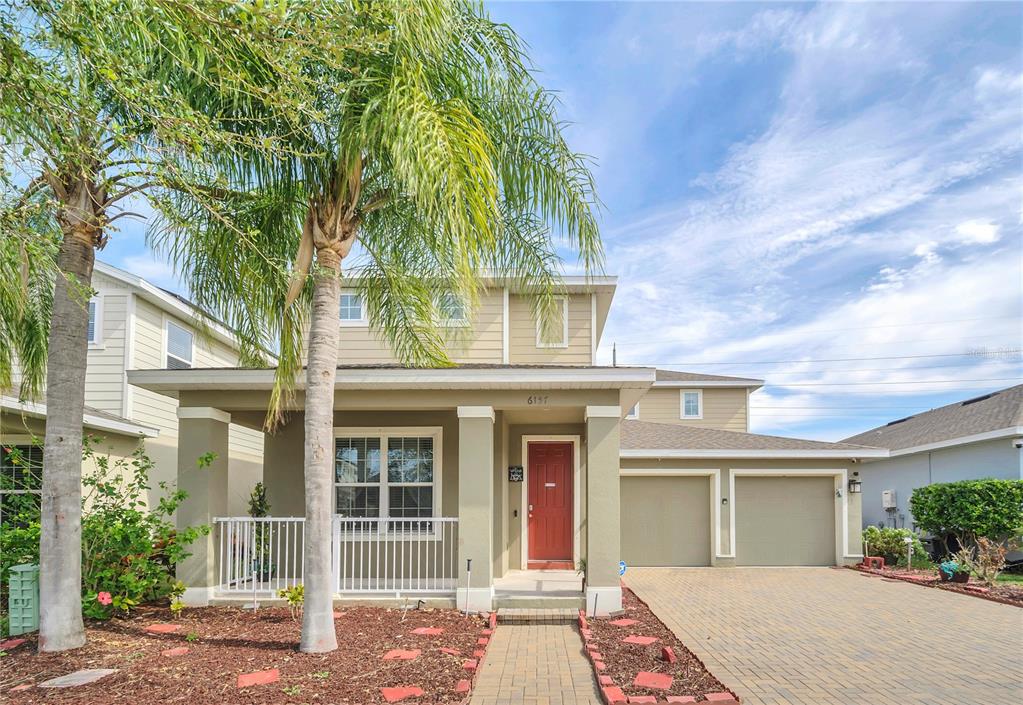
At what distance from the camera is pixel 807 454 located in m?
15.5

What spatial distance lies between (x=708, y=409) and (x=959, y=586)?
11.3 meters

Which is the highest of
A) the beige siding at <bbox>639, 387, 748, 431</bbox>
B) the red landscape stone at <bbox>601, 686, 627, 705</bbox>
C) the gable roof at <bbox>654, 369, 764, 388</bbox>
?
the gable roof at <bbox>654, 369, 764, 388</bbox>

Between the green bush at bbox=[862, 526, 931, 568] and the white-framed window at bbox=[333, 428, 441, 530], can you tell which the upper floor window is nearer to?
the white-framed window at bbox=[333, 428, 441, 530]

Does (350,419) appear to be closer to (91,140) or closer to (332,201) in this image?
(332,201)

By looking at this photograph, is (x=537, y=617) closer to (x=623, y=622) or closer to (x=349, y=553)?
(x=623, y=622)

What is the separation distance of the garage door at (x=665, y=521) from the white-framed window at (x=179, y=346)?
9.91 metres

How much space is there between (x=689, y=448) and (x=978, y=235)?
21.9 feet

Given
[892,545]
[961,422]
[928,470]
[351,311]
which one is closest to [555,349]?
[351,311]

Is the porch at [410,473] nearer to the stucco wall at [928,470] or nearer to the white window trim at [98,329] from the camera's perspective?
the white window trim at [98,329]

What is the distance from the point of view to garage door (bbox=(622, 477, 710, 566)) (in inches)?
607

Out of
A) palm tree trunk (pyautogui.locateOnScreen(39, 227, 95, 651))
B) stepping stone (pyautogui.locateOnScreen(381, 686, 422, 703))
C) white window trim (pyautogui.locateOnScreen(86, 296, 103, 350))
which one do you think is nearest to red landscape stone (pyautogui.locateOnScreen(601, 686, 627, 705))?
stepping stone (pyautogui.locateOnScreen(381, 686, 422, 703))

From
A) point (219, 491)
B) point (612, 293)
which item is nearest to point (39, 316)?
point (219, 491)

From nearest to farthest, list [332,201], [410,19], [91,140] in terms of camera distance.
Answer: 1. [91,140]
2. [410,19]
3. [332,201]

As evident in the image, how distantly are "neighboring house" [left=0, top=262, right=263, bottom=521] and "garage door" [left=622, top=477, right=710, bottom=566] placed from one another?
8017 millimetres
